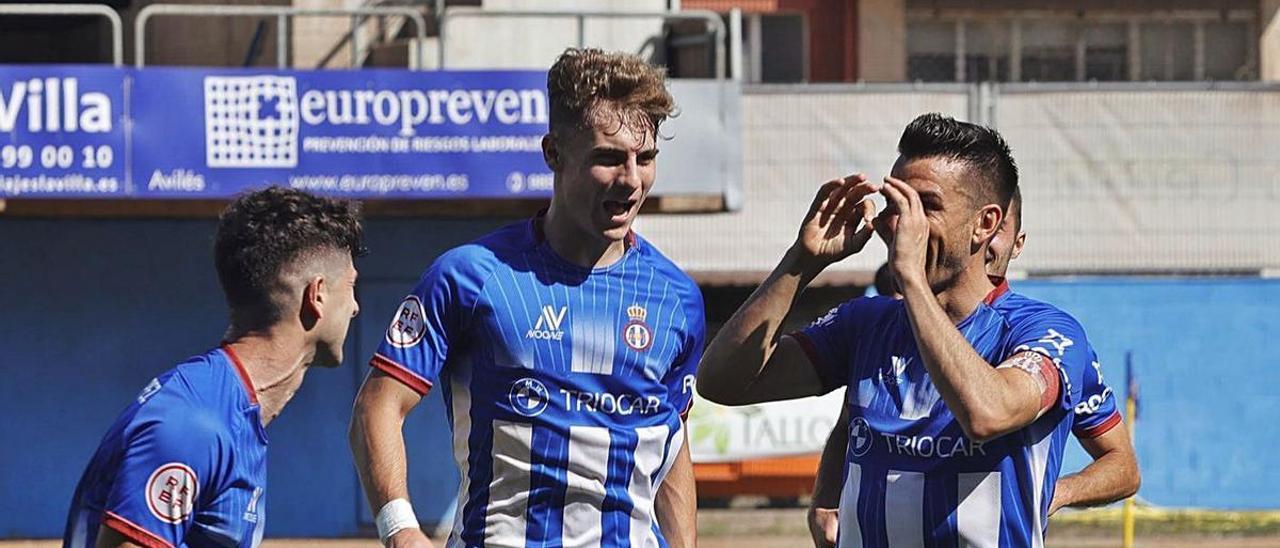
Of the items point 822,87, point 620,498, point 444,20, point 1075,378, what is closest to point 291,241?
point 620,498

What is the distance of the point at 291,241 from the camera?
174 inches

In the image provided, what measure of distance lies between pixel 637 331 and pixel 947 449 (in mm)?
906

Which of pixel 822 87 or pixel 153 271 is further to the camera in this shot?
pixel 822 87

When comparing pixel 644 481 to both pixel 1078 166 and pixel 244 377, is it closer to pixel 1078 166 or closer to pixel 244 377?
pixel 244 377

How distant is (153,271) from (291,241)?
38.6 ft

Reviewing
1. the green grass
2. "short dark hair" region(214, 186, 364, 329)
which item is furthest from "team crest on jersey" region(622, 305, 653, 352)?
the green grass

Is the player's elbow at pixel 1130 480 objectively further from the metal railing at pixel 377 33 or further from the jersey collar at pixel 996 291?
the metal railing at pixel 377 33

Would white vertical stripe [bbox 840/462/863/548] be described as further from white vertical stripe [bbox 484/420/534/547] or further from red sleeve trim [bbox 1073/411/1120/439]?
white vertical stripe [bbox 484/420/534/547]

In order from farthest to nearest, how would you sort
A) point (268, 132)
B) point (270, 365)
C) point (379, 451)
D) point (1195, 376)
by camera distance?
1. point (1195, 376)
2. point (268, 132)
3. point (379, 451)
4. point (270, 365)

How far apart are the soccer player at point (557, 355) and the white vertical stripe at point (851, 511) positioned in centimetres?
58

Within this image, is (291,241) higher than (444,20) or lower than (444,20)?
lower

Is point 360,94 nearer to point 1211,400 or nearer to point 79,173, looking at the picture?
point 79,173

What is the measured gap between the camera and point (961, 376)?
4.12 meters

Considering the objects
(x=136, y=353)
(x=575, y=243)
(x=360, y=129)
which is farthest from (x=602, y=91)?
(x=136, y=353)
